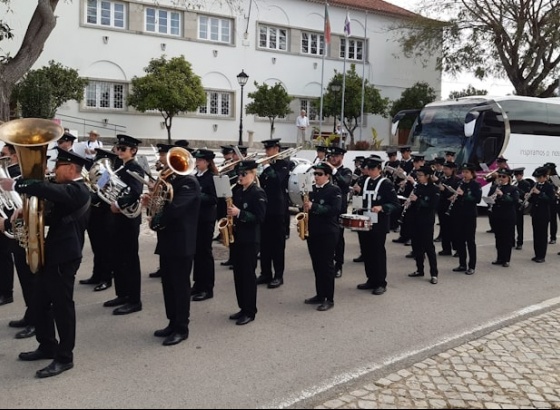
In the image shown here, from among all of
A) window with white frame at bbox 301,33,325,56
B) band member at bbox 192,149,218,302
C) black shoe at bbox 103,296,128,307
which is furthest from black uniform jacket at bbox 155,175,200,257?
window with white frame at bbox 301,33,325,56

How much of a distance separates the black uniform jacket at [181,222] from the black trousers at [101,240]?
1.82 meters

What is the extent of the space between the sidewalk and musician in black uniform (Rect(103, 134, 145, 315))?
3270 mm

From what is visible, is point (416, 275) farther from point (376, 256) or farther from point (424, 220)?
point (376, 256)

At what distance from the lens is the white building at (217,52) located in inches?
1053

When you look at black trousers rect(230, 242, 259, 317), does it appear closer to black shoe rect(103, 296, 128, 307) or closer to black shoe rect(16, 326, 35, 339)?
black shoe rect(103, 296, 128, 307)

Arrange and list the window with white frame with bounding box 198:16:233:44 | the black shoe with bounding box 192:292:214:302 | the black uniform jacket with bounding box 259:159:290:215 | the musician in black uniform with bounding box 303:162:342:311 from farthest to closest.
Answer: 1. the window with white frame with bounding box 198:16:233:44
2. the black uniform jacket with bounding box 259:159:290:215
3. the black shoe with bounding box 192:292:214:302
4. the musician in black uniform with bounding box 303:162:342:311

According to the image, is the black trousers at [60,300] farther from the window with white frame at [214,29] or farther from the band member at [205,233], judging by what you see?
the window with white frame at [214,29]

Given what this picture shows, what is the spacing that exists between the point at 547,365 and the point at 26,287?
5.51m

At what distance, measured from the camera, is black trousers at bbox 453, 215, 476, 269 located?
9820 mm

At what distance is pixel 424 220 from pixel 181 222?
4624 millimetres

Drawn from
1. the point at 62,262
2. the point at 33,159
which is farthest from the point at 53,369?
the point at 33,159

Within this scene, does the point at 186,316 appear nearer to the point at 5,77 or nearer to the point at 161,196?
the point at 161,196

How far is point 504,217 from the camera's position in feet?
35.0

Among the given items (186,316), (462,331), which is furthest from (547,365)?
(186,316)
